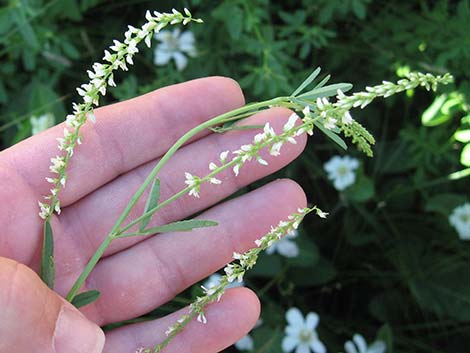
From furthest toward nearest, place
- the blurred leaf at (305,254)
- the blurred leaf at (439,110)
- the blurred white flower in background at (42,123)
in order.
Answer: the blurred leaf at (305,254) → the blurred white flower in background at (42,123) → the blurred leaf at (439,110)

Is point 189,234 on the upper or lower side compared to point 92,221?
lower

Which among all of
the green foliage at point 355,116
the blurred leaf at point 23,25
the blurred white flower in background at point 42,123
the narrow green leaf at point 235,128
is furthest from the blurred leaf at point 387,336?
the blurred leaf at point 23,25

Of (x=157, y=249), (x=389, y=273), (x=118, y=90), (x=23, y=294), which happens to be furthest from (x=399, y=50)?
(x=23, y=294)

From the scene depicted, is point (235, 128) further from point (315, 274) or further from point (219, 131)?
point (315, 274)

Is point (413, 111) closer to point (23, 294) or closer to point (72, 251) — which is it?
point (72, 251)

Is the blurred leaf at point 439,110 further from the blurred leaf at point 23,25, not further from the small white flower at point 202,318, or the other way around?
the blurred leaf at point 23,25

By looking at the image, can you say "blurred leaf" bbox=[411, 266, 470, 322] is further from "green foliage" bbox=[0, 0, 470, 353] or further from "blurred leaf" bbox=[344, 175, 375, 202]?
"blurred leaf" bbox=[344, 175, 375, 202]

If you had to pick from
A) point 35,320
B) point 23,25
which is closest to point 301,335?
point 35,320

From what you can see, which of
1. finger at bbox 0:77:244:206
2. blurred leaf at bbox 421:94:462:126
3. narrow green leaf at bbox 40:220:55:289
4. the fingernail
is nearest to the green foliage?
blurred leaf at bbox 421:94:462:126
